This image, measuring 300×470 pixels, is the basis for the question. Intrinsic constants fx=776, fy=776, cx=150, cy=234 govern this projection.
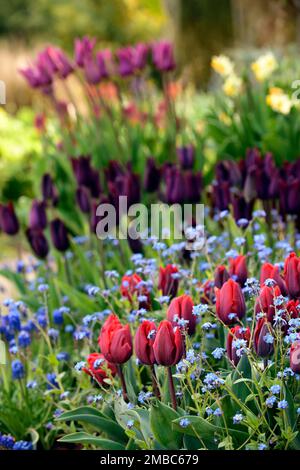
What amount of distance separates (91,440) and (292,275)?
65 centimetres

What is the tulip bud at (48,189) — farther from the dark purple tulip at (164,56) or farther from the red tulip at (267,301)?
the red tulip at (267,301)

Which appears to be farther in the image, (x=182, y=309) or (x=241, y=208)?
(x=241, y=208)

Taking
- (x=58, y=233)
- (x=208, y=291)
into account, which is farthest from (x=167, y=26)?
(x=208, y=291)

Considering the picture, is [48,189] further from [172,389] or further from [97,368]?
[172,389]

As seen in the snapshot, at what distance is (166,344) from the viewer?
68.9 inches

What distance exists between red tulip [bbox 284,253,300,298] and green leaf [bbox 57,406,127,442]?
0.59 metres

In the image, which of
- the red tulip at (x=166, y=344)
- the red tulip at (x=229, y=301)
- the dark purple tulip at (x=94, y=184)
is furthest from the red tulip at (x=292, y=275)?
the dark purple tulip at (x=94, y=184)

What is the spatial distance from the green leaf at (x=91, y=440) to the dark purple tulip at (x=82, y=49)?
2.53 metres

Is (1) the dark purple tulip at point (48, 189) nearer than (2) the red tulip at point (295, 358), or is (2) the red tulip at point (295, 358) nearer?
(2) the red tulip at point (295, 358)

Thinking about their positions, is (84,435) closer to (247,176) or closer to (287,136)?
(247,176)

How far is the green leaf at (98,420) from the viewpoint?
2.01m

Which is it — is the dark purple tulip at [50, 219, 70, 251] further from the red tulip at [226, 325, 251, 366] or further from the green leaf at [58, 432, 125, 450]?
the red tulip at [226, 325, 251, 366]

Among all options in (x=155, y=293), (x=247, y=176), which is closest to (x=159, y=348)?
(x=155, y=293)

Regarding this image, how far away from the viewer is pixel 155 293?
2.66m
